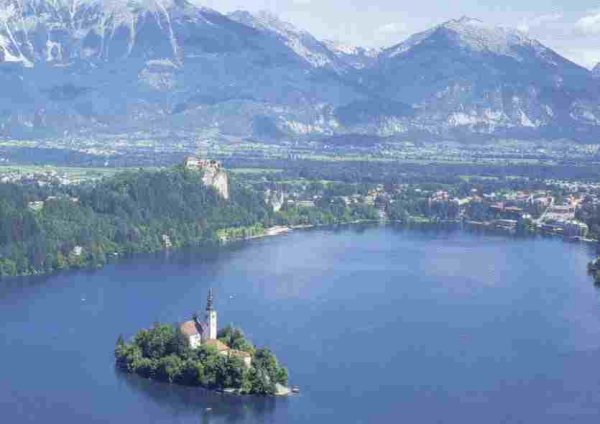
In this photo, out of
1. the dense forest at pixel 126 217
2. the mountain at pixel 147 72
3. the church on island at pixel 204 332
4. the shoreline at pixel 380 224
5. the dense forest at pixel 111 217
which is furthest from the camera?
the mountain at pixel 147 72

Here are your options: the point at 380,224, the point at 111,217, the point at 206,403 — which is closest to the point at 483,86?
the point at 380,224

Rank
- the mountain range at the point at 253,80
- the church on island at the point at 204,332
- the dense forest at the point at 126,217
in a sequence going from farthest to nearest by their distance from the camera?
the mountain range at the point at 253,80, the dense forest at the point at 126,217, the church on island at the point at 204,332

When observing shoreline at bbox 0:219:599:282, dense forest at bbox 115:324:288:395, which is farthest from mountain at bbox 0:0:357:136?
dense forest at bbox 115:324:288:395

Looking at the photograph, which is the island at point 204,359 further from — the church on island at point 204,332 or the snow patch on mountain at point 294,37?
the snow patch on mountain at point 294,37

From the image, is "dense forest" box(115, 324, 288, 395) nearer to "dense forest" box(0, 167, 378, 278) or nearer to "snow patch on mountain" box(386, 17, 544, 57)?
"dense forest" box(0, 167, 378, 278)

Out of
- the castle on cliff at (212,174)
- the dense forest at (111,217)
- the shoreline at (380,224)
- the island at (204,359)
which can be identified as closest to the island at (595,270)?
the shoreline at (380,224)

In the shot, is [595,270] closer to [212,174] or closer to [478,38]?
[212,174]

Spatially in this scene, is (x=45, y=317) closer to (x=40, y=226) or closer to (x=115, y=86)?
(x=40, y=226)
